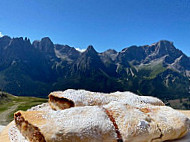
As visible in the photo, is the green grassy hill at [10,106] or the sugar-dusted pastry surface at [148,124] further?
the green grassy hill at [10,106]

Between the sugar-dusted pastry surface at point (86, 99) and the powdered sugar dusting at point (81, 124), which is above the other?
the sugar-dusted pastry surface at point (86, 99)

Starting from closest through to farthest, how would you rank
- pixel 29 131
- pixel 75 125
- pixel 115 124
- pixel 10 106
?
pixel 75 125
pixel 29 131
pixel 115 124
pixel 10 106

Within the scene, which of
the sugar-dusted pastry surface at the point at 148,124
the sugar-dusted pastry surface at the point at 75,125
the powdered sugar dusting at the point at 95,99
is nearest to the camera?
the sugar-dusted pastry surface at the point at 75,125

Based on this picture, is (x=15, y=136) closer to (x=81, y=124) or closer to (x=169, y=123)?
(x=81, y=124)

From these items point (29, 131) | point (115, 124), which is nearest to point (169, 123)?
point (115, 124)

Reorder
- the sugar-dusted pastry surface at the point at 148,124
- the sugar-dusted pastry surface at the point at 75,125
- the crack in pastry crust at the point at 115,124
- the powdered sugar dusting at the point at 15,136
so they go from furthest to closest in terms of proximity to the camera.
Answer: the powdered sugar dusting at the point at 15,136
the sugar-dusted pastry surface at the point at 148,124
the crack in pastry crust at the point at 115,124
the sugar-dusted pastry surface at the point at 75,125

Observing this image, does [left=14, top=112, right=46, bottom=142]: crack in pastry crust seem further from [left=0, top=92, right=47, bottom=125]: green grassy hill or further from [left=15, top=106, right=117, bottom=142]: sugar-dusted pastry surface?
[left=0, top=92, right=47, bottom=125]: green grassy hill

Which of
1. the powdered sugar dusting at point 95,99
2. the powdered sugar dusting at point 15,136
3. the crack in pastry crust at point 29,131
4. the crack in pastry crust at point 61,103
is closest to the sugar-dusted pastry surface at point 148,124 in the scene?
the powdered sugar dusting at point 95,99

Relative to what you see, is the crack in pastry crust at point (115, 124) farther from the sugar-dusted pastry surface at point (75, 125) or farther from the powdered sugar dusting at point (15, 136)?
the powdered sugar dusting at point (15, 136)

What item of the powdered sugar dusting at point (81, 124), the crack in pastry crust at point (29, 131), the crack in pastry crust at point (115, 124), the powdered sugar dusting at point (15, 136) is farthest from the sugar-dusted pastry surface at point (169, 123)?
the powdered sugar dusting at point (15, 136)

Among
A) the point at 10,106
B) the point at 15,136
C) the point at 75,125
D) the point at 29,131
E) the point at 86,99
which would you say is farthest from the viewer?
the point at 10,106

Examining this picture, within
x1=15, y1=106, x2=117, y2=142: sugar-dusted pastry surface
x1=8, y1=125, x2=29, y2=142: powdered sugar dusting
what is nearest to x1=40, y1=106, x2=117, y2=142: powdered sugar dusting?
x1=15, y1=106, x2=117, y2=142: sugar-dusted pastry surface
